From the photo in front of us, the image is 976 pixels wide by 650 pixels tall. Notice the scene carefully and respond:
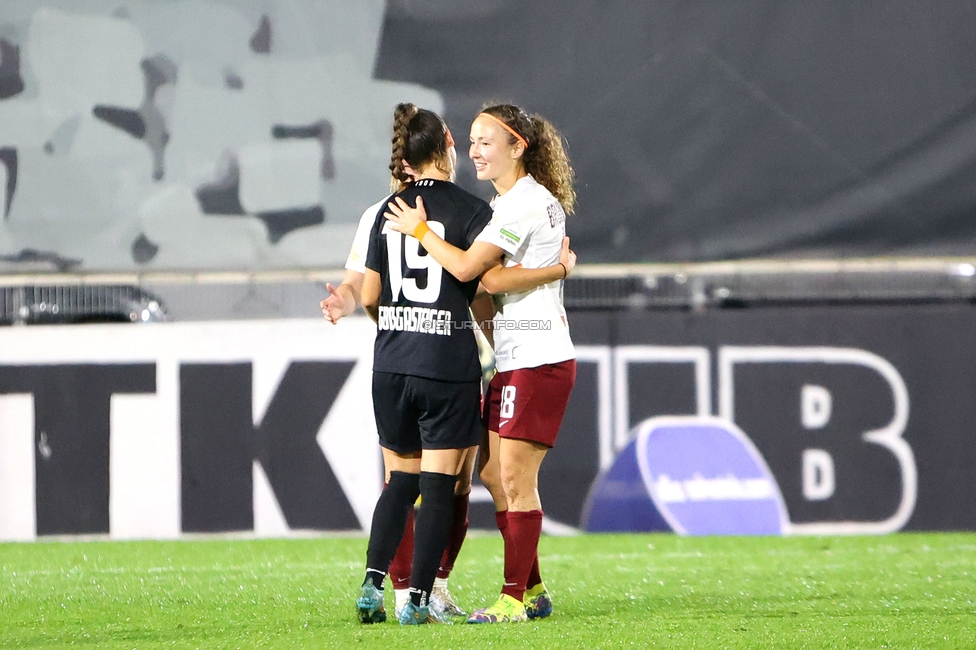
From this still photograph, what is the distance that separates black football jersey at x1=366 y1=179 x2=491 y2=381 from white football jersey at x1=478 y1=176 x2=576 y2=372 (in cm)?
11

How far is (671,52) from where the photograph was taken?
6.56m

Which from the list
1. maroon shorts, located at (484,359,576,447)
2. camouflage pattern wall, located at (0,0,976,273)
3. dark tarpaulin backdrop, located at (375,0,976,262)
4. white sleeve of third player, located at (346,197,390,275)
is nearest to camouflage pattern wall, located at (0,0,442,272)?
camouflage pattern wall, located at (0,0,976,273)

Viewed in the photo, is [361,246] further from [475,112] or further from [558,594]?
[475,112]

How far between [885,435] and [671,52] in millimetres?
2188

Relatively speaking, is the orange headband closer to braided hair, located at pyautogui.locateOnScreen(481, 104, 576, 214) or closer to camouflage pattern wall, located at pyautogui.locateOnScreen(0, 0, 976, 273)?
braided hair, located at pyautogui.locateOnScreen(481, 104, 576, 214)

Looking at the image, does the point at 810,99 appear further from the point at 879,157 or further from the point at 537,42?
the point at 537,42

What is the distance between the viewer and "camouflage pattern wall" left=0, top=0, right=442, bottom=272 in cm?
646

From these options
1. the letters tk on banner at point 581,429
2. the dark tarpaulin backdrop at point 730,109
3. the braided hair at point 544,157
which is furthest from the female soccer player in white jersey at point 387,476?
the dark tarpaulin backdrop at point 730,109

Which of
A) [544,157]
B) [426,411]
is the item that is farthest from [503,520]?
[544,157]

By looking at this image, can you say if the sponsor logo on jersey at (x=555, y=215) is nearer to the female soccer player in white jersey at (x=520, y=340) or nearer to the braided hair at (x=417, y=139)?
the female soccer player in white jersey at (x=520, y=340)

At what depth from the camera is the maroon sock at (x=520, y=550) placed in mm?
3641

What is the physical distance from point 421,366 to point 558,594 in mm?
1232

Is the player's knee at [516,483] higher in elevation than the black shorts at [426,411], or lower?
lower

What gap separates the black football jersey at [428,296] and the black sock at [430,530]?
11.7 inches
